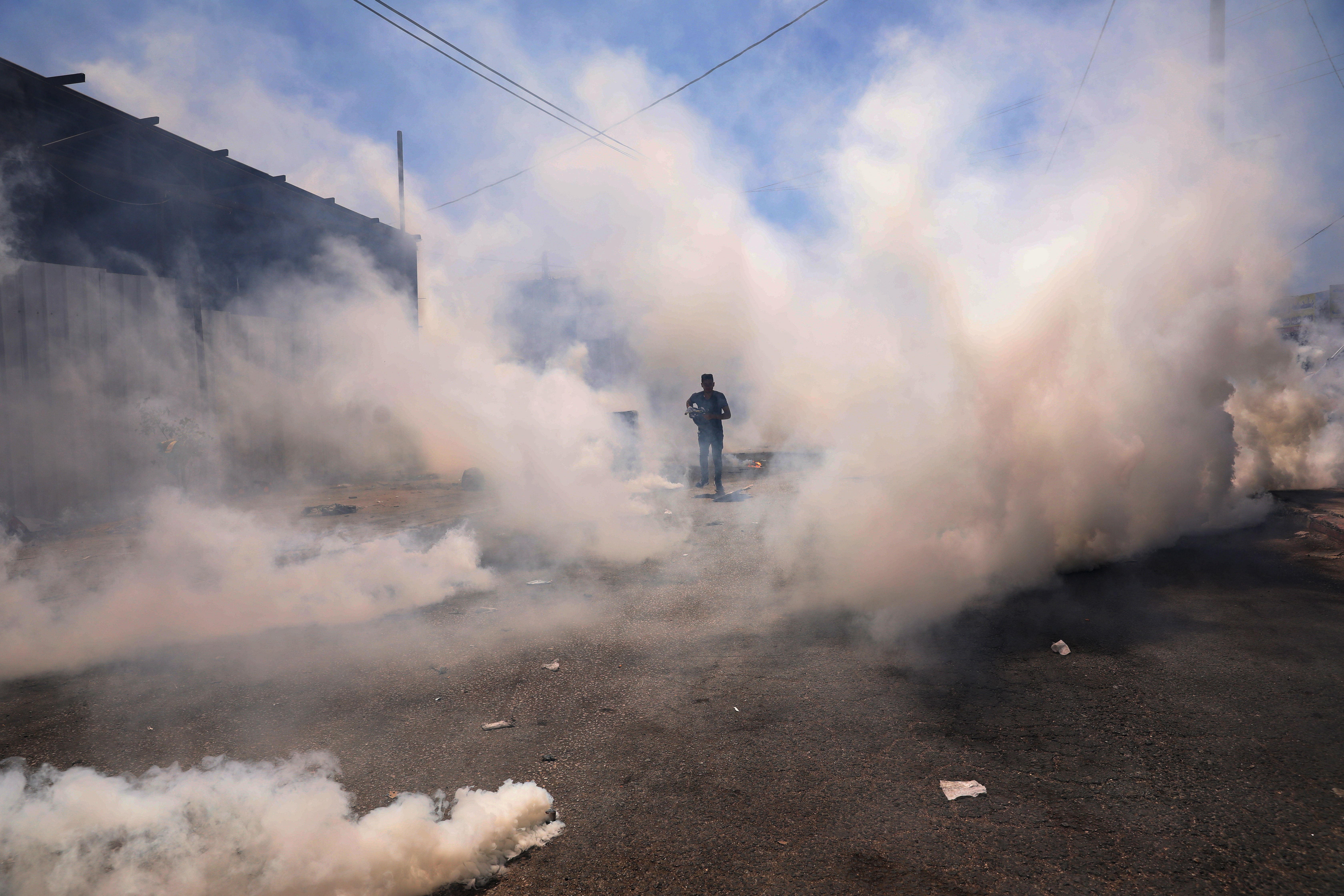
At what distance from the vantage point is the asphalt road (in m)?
2.06

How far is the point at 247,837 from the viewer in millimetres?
2053

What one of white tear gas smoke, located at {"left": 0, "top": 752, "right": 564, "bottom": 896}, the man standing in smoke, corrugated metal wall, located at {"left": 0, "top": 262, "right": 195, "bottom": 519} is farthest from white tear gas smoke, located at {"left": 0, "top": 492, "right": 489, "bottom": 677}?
the man standing in smoke

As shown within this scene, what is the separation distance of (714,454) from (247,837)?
7.89 metres

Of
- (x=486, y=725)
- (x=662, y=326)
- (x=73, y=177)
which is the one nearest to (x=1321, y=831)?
(x=486, y=725)

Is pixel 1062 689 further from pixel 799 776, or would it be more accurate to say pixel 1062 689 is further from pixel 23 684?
pixel 23 684

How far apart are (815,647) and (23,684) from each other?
160 inches

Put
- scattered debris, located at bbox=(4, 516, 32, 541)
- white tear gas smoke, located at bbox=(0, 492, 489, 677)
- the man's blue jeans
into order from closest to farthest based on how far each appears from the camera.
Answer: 1. white tear gas smoke, located at bbox=(0, 492, 489, 677)
2. scattered debris, located at bbox=(4, 516, 32, 541)
3. the man's blue jeans

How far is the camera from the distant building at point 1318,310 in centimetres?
1756

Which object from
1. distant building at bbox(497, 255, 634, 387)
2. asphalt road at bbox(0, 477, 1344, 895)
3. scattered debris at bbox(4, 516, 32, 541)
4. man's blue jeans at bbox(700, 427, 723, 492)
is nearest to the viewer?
asphalt road at bbox(0, 477, 1344, 895)

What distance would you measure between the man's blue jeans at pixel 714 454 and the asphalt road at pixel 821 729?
15.3 feet

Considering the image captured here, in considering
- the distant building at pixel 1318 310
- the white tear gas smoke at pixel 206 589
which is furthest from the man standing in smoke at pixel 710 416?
the distant building at pixel 1318 310

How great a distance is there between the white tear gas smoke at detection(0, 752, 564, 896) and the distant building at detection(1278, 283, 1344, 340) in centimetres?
1951

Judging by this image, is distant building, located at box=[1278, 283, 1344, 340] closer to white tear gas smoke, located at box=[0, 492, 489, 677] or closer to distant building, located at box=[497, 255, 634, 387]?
distant building, located at box=[497, 255, 634, 387]

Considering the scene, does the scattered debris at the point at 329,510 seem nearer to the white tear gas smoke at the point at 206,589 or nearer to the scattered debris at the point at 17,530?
the white tear gas smoke at the point at 206,589
